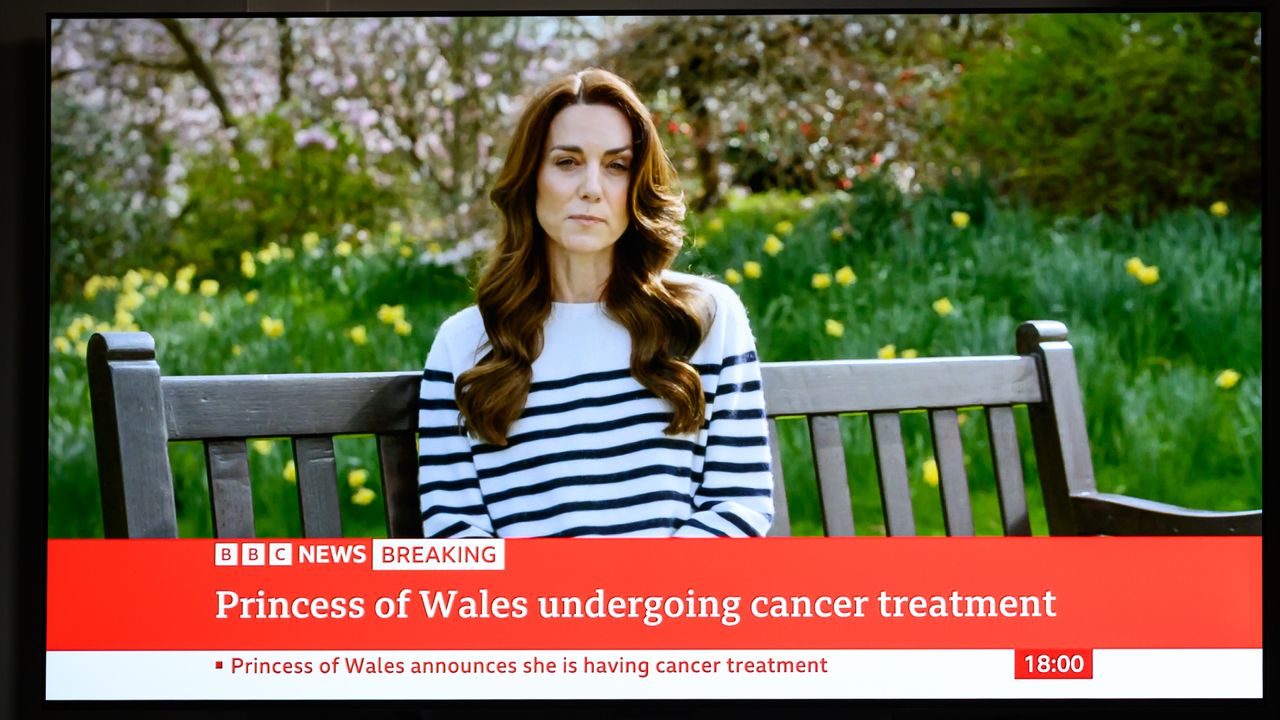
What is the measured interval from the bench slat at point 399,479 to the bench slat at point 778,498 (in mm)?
531

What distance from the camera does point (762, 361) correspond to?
219 cm

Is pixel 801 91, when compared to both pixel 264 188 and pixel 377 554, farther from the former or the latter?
pixel 377 554

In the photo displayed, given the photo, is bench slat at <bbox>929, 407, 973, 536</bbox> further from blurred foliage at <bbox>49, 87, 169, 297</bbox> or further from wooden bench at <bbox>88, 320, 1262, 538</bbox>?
blurred foliage at <bbox>49, 87, 169, 297</bbox>

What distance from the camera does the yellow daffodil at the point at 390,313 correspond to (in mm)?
2275

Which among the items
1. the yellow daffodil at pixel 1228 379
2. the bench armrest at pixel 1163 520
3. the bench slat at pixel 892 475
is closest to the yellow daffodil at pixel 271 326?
the bench slat at pixel 892 475

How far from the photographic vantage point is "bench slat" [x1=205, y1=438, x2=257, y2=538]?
5.94ft

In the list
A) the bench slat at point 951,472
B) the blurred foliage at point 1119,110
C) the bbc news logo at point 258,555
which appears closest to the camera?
the bbc news logo at point 258,555

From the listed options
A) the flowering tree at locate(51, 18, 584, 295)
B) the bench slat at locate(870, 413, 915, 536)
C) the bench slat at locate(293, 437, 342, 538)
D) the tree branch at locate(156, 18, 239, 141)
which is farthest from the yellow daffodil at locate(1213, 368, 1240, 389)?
the tree branch at locate(156, 18, 239, 141)

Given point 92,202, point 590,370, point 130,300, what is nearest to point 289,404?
point 590,370

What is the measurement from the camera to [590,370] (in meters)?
1.90

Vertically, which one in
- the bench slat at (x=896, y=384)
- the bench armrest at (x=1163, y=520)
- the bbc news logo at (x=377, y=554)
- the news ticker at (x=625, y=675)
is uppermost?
the bench slat at (x=896, y=384)

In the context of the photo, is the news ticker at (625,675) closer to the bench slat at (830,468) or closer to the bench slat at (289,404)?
the bench slat at (830,468)

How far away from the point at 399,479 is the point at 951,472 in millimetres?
862

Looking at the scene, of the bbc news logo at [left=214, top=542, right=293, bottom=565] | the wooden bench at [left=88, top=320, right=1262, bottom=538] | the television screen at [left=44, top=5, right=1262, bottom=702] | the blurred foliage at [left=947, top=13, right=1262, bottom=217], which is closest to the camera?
the wooden bench at [left=88, top=320, right=1262, bottom=538]
